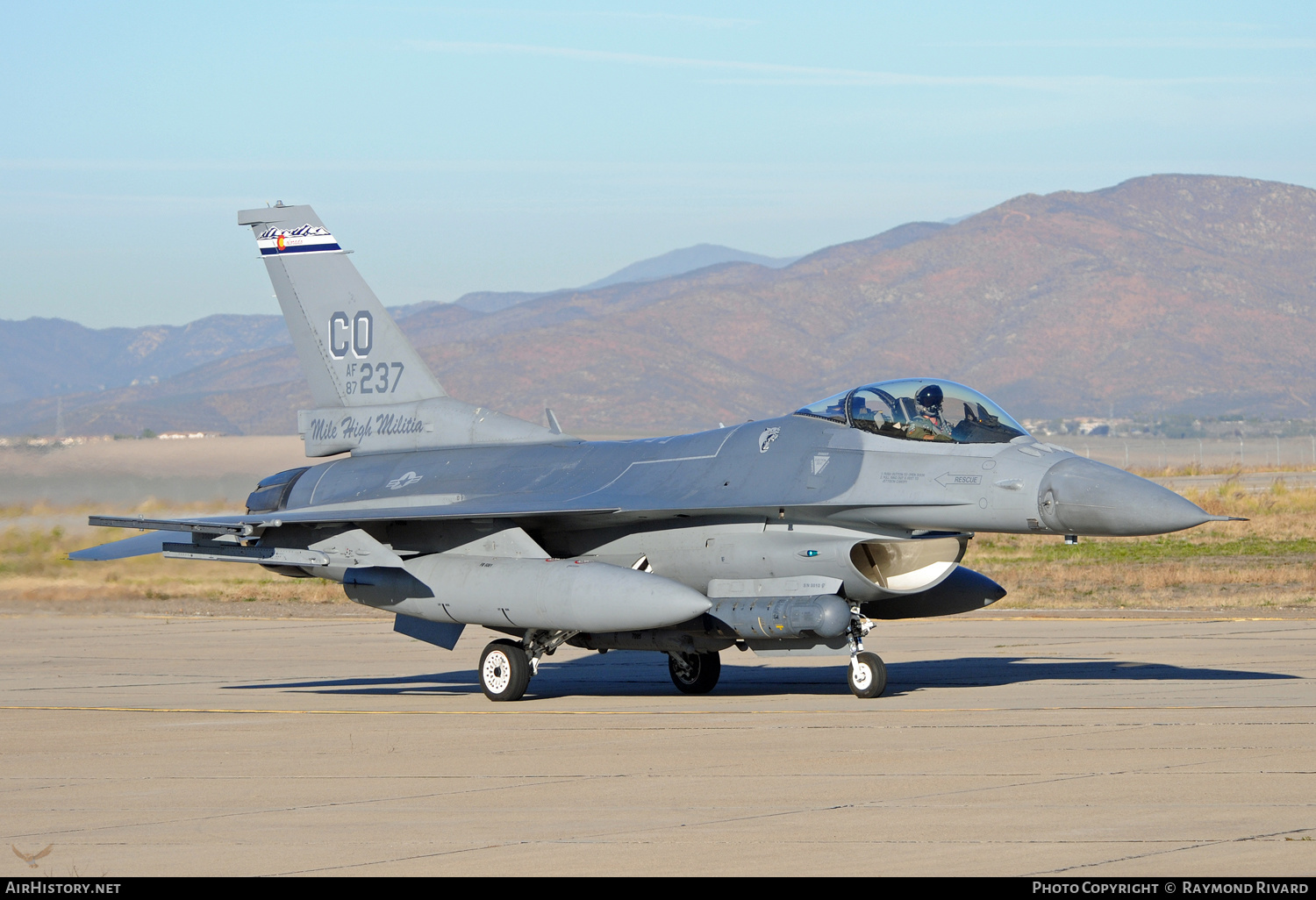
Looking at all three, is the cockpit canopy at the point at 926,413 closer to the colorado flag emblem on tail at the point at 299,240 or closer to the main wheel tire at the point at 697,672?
the main wheel tire at the point at 697,672

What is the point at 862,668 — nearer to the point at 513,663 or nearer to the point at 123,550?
the point at 513,663

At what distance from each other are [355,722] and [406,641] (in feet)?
29.3

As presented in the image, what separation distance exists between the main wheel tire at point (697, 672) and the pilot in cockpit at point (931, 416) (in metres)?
3.22

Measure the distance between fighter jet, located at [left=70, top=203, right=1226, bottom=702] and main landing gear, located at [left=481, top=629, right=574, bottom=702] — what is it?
0.02m

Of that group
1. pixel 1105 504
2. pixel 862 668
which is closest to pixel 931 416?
pixel 1105 504

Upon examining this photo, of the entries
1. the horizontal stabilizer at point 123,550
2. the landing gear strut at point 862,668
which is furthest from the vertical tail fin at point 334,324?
the landing gear strut at point 862,668

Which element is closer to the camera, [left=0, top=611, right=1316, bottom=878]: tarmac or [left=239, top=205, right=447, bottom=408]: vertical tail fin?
[left=0, top=611, right=1316, bottom=878]: tarmac

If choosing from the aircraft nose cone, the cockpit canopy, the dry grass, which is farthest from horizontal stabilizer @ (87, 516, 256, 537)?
the dry grass

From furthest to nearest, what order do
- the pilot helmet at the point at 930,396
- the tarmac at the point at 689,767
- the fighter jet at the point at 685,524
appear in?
the pilot helmet at the point at 930,396
the fighter jet at the point at 685,524
the tarmac at the point at 689,767

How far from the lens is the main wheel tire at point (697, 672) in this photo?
15133 mm

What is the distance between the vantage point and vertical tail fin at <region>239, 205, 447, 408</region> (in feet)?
57.6

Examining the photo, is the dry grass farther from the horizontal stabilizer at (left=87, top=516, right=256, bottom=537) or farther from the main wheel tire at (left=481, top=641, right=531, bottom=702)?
the horizontal stabilizer at (left=87, top=516, right=256, bottom=537)

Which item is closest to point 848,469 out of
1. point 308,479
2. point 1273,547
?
point 308,479
